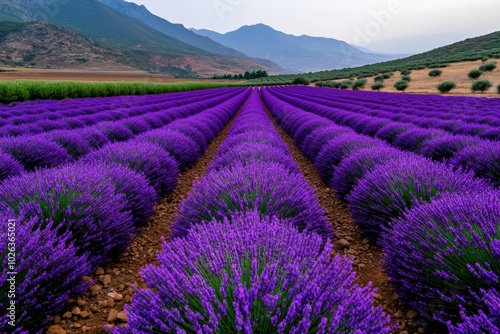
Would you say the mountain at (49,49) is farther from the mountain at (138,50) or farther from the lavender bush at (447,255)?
the lavender bush at (447,255)

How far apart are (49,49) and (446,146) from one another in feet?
361

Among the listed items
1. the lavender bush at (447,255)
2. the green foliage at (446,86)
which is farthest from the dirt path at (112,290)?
the green foliage at (446,86)

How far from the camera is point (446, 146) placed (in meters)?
5.23

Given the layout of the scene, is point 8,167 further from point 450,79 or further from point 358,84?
point 358,84

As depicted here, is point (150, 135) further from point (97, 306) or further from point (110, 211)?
point (97, 306)

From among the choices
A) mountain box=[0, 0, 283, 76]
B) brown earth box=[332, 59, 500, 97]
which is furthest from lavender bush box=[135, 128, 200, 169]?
mountain box=[0, 0, 283, 76]

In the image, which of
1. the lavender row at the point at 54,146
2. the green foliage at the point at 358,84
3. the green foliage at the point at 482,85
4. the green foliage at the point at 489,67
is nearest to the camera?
the lavender row at the point at 54,146

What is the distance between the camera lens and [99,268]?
9.05 feet

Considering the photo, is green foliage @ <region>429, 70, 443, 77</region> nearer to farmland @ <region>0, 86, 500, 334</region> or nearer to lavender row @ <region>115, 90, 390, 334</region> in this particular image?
farmland @ <region>0, 86, 500, 334</region>

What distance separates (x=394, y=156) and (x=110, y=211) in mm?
3447

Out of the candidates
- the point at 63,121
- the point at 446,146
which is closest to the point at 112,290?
the point at 446,146

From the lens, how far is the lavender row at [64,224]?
6.07 ft

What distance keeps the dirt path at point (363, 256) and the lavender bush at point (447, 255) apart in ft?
0.44

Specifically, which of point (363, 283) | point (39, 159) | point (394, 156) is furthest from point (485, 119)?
point (39, 159)
